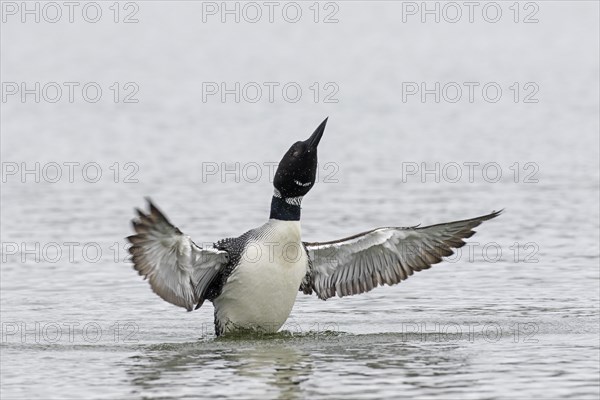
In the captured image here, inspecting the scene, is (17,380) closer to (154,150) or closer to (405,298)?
(405,298)

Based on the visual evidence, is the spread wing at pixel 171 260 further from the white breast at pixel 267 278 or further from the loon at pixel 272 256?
the white breast at pixel 267 278

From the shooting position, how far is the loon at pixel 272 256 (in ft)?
37.4

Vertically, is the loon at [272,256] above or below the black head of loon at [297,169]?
below

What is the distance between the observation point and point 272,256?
11.5 meters

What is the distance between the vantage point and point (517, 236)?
16.6 metres

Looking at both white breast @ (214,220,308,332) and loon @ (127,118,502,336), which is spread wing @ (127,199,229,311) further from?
white breast @ (214,220,308,332)

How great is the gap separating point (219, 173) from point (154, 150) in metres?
3.03

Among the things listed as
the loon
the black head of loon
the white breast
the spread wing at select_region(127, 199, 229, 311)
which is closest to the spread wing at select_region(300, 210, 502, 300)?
the loon

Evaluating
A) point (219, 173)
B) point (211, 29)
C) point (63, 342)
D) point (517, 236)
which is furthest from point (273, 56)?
point (63, 342)

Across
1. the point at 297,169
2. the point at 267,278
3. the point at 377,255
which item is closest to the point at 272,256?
the point at 267,278

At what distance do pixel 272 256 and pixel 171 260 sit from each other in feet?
2.89

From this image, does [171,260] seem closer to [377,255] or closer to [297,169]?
[297,169]

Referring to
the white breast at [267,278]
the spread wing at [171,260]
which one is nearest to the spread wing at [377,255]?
the white breast at [267,278]

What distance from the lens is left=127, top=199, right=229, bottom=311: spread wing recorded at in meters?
10.7
